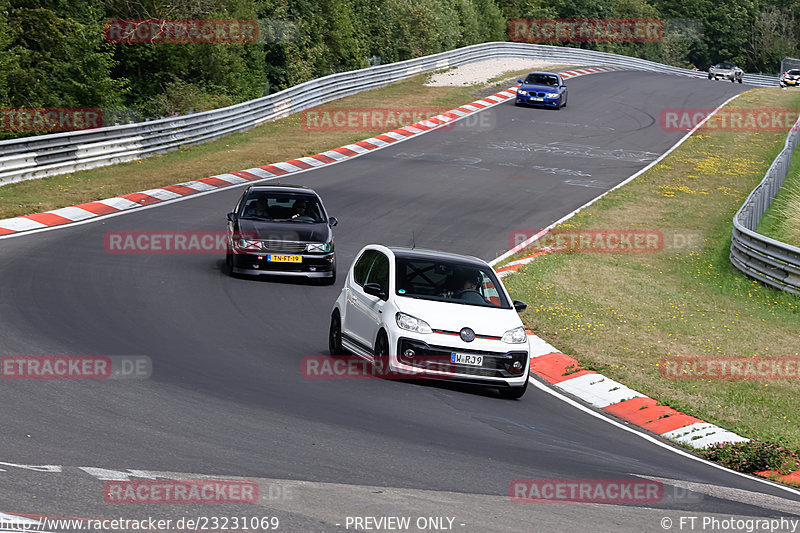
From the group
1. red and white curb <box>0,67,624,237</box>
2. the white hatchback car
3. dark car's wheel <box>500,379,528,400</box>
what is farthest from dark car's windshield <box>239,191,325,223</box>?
dark car's wheel <box>500,379,528,400</box>

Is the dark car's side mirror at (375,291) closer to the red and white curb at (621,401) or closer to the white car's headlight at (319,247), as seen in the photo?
the red and white curb at (621,401)

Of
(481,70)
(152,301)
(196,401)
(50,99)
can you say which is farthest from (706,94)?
(196,401)

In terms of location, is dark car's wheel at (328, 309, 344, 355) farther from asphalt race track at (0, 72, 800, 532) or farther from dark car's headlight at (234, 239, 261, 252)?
dark car's headlight at (234, 239, 261, 252)

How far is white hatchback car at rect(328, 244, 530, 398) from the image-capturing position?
472 inches

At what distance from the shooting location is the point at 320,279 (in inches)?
725

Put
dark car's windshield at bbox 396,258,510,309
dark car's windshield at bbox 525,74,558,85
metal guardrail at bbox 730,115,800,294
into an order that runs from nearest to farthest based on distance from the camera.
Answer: dark car's windshield at bbox 396,258,510,309 → metal guardrail at bbox 730,115,800,294 → dark car's windshield at bbox 525,74,558,85

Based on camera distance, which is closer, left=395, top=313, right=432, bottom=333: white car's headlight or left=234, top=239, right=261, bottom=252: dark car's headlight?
left=395, top=313, right=432, bottom=333: white car's headlight

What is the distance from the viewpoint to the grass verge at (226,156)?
2436 cm

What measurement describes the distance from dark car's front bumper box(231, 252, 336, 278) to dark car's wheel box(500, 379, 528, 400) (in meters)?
6.32

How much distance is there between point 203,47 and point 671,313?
26.5 metres

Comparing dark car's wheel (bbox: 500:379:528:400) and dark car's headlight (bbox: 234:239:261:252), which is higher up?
dark car's headlight (bbox: 234:239:261:252)

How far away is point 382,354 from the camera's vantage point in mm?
12297

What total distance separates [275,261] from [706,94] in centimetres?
4295

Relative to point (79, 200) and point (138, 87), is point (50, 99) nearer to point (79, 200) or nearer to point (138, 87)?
point (138, 87)
